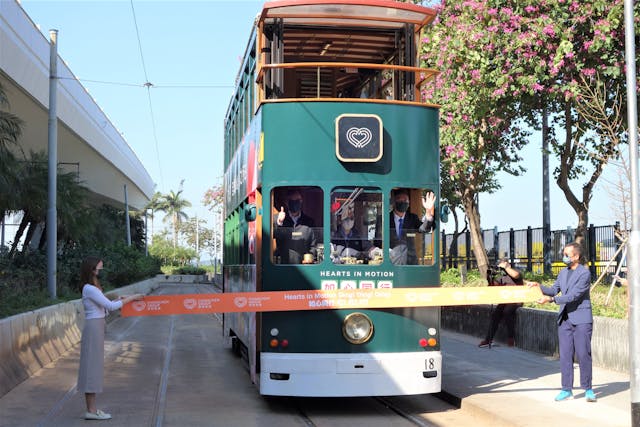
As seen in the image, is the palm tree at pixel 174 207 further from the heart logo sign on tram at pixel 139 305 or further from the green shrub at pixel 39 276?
the heart logo sign on tram at pixel 139 305

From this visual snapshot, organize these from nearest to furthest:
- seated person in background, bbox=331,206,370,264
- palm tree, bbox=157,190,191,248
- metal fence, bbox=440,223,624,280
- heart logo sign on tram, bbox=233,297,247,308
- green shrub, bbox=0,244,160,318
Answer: heart logo sign on tram, bbox=233,297,247,308, seated person in background, bbox=331,206,370,264, green shrub, bbox=0,244,160,318, metal fence, bbox=440,223,624,280, palm tree, bbox=157,190,191,248

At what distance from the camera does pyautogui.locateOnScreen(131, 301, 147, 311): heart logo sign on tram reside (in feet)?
34.7

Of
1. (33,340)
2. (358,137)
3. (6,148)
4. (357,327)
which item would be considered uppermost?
(6,148)

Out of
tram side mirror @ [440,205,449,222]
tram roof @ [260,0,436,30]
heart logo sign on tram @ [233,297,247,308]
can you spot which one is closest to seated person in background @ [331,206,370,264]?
tram side mirror @ [440,205,449,222]

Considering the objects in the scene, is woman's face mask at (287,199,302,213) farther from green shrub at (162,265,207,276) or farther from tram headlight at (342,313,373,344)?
green shrub at (162,265,207,276)

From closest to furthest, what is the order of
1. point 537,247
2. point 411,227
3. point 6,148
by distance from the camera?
point 411,227 < point 6,148 < point 537,247

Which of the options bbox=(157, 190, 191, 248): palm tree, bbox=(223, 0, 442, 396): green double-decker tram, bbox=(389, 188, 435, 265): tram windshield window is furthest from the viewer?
bbox=(157, 190, 191, 248): palm tree

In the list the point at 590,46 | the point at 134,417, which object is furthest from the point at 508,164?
the point at 134,417

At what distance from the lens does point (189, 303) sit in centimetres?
1077

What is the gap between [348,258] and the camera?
35.2 feet

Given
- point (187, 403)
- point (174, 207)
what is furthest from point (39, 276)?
point (174, 207)

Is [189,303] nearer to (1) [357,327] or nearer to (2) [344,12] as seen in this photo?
(1) [357,327]

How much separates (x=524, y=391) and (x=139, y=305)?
16.0 ft

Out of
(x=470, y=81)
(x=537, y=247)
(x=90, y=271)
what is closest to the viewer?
(x=90, y=271)
